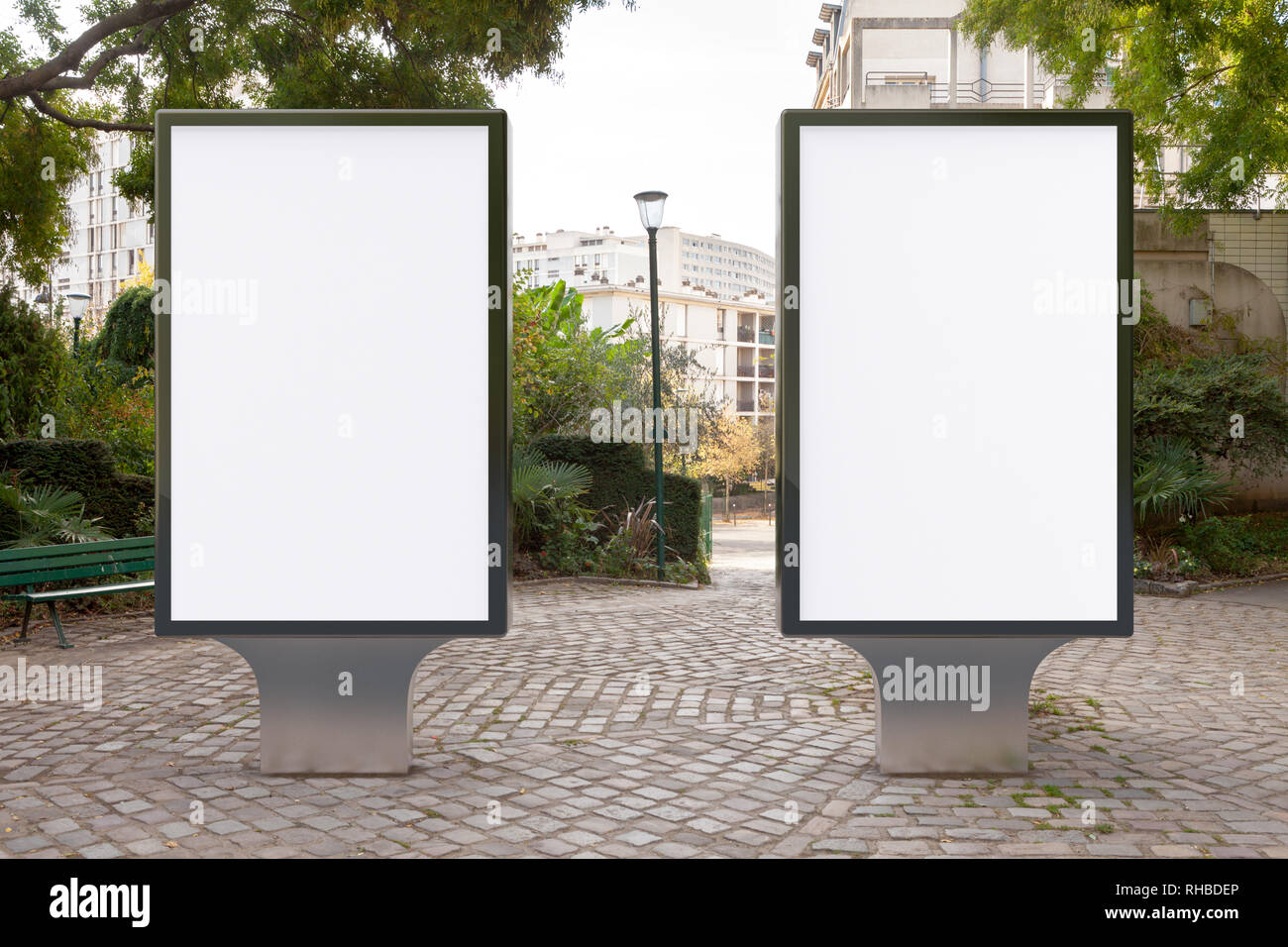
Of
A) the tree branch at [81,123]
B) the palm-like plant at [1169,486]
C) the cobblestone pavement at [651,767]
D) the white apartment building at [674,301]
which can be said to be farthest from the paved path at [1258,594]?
the white apartment building at [674,301]

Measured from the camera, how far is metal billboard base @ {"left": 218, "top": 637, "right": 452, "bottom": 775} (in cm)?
494

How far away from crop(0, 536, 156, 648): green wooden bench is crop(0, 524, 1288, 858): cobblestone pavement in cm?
48

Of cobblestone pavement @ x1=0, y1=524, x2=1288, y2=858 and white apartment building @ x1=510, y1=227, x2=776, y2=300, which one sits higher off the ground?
white apartment building @ x1=510, y1=227, x2=776, y2=300

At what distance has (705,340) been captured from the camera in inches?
4358

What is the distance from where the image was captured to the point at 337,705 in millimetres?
4973

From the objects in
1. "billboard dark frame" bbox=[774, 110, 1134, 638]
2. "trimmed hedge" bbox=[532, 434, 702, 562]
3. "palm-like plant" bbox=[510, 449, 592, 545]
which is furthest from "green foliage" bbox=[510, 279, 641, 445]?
"billboard dark frame" bbox=[774, 110, 1134, 638]

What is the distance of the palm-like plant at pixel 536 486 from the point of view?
13.3 m

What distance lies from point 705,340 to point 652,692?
10520 centimetres

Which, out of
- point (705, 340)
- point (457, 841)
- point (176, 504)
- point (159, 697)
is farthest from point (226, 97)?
point (705, 340)

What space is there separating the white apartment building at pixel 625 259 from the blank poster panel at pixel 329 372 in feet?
302

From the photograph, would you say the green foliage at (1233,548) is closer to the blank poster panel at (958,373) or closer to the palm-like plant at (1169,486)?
the palm-like plant at (1169,486)

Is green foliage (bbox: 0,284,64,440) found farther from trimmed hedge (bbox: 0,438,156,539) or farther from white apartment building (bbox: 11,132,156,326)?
white apartment building (bbox: 11,132,156,326)

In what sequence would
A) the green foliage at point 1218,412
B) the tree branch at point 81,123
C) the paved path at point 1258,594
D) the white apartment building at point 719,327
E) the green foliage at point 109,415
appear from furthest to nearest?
the white apartment building at point 719,327 < the green foliage at point 1218,412 < the green foliage at point 109,415 < the tree branch at point 81,123 < the paved path at point 1258,594

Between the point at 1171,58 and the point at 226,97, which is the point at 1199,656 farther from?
the point at 226,97
